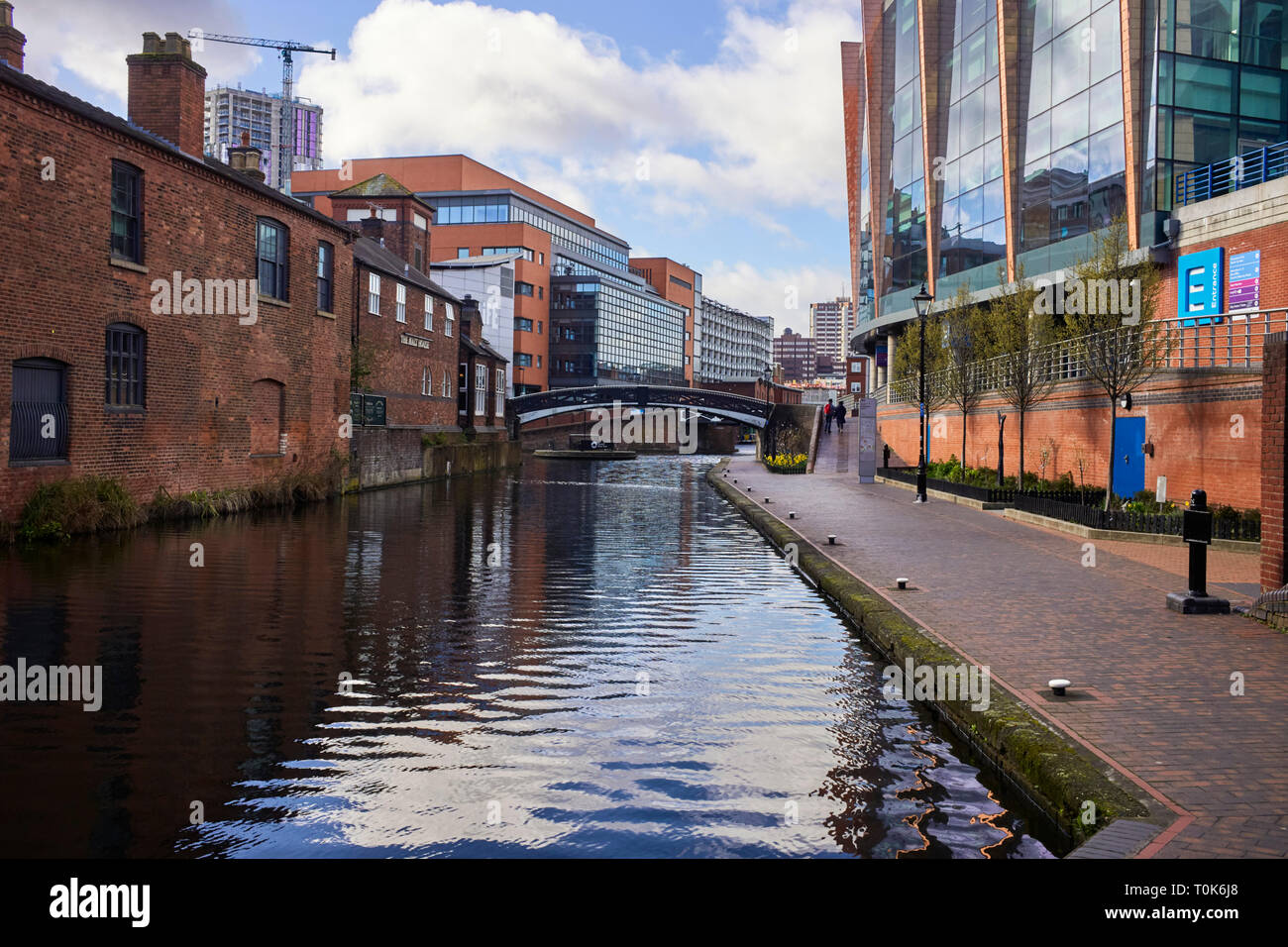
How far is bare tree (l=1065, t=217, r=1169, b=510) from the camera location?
20406mm

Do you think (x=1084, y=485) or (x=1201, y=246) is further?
(x=1201, y=246)

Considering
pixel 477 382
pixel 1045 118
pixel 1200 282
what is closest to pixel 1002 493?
pixel 1200 282

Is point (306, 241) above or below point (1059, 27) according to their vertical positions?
below

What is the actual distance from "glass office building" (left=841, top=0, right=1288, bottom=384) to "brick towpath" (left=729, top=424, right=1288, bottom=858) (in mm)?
17133

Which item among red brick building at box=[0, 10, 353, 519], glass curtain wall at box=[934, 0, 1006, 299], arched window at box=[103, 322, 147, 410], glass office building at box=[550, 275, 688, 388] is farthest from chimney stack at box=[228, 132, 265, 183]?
glass office building at box=[550, 275, 688, 388]

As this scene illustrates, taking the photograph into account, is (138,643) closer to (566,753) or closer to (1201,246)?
(566,753)

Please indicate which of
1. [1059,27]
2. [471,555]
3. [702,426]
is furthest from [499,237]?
[471,555]

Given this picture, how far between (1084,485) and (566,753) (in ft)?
67.8

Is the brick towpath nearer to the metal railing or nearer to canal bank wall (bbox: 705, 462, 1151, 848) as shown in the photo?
canal bank wall (bbox: 705, 462, 1151, 848)

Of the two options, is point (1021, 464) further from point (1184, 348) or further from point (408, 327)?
point (408, 327)

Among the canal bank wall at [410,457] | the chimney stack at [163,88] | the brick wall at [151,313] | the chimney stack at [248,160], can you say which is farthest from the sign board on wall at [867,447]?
the chimney stack at [163,88]
